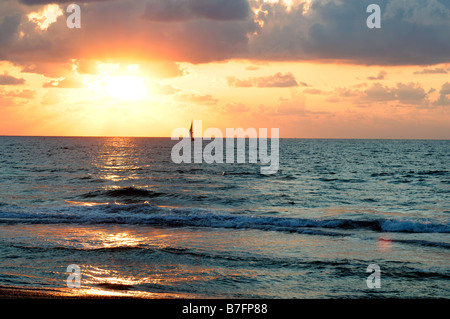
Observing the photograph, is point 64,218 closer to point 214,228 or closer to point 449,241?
point 214,228

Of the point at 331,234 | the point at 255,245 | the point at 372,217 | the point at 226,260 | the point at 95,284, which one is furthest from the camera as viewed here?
the point at 372,217

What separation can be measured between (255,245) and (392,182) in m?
35.5

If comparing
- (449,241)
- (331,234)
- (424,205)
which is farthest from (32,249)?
(424,205)

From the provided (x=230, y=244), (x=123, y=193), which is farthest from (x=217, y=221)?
(x=123, y=193)

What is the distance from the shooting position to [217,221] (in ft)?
76.9

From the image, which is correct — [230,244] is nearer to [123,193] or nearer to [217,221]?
[217,221]

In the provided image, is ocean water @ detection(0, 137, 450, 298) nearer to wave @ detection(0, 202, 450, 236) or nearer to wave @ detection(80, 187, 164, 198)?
wave @ detection(0, 202, 450, 236)

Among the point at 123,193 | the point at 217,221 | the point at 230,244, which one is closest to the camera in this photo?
the point at 230,244

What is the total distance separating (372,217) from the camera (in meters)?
25.4

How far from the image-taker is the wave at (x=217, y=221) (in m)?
22.0

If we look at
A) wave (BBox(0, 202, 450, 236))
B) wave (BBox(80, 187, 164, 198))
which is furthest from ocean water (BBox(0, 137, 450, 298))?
wave (BBox(80, 187, 164, 198))

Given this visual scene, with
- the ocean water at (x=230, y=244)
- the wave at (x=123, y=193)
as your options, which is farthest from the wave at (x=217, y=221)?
the wave at (x=123, y=193)

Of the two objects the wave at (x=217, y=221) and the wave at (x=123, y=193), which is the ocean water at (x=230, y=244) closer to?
the wave at (x=217, y=221)

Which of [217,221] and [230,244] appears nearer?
[230,244]
